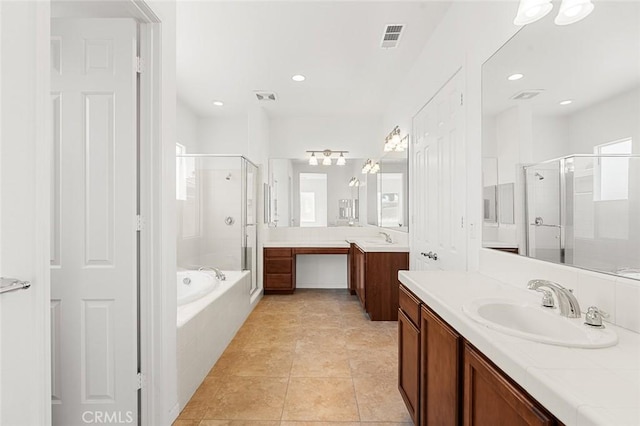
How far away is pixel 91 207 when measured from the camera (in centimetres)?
165

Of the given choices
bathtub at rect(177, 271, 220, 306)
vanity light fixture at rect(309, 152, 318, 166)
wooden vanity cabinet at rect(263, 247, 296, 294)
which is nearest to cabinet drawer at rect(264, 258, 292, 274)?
wooden vanity cabinet at rect(263, 247, 296, 294)

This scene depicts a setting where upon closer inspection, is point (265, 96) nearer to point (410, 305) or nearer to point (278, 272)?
point (278, 272)

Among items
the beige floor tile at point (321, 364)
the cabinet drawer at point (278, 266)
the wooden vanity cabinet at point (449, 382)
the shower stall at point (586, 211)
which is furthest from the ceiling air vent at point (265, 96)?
the shower stall at point (586, 211)

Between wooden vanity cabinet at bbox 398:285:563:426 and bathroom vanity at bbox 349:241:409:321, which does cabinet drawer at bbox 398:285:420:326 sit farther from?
bathroom vanity at bbox 349:241:409:321

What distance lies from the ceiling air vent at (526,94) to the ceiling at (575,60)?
14mm

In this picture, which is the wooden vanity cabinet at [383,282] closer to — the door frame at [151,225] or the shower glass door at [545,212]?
the shower glass door at [545,212]

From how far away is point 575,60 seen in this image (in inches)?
50.0

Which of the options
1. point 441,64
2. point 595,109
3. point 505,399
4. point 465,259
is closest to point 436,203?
point 465,259

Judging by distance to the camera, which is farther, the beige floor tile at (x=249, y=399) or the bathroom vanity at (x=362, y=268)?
→ the bathroom vanity at (x=362, y=268)

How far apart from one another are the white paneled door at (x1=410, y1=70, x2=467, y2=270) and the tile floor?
0.96 meters

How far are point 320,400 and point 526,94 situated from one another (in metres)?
2.13

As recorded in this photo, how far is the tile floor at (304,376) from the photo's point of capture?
191 cm

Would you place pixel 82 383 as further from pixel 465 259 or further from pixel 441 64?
pixel 441 64

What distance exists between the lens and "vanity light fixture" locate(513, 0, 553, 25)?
51.9 inches
